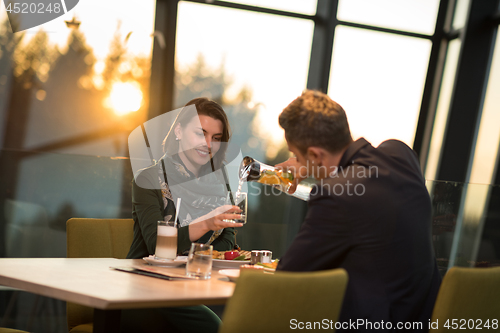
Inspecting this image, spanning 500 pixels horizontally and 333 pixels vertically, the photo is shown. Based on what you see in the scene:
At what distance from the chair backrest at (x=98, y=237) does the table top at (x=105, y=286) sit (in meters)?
0.48

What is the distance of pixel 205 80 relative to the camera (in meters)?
3.56

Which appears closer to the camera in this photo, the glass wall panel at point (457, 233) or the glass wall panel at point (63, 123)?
the glass wall panel at point (63, 123)

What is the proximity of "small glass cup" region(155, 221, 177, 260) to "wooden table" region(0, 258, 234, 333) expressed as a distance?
0.15m

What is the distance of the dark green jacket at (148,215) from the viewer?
183 centimetres

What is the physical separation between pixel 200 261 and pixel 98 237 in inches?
31.8

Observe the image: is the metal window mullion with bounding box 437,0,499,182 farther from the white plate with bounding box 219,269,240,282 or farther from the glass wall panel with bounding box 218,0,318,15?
the white plate with bounding box 219,269,240,282

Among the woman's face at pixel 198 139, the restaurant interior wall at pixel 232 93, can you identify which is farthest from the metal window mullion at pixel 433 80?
the woman's face at pixel 198 139

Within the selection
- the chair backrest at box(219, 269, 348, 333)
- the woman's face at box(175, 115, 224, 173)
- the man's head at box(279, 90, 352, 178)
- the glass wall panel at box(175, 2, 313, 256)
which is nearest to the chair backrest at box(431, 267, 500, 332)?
the chair backrest at box(219, 269, 348, 333)

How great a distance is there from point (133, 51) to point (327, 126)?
2.43 meters

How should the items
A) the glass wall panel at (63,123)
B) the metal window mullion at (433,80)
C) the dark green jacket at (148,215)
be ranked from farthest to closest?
the metal window mullion at (433,80) < the glass wall panel at (63,123) < the dark green jacket at (148,215)

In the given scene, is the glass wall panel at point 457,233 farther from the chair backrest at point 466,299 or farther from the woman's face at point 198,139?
the chair backrest at point 466,299

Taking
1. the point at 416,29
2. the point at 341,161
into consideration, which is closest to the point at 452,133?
the point at 416,29

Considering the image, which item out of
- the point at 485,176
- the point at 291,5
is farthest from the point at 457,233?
the point at 291,5

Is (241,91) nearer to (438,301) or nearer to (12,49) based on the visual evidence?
(12,49)
